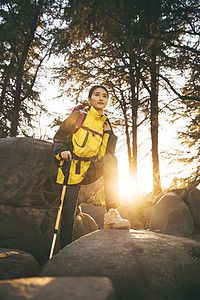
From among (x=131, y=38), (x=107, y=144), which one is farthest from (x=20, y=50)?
(x=107, y=144)

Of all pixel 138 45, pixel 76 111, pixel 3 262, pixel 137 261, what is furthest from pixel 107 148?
pixel 138 45

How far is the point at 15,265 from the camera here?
2416mm

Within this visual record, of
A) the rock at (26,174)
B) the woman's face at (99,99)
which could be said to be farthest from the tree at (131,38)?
the rock at (26,174)

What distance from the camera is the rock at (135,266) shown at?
1648 millimetres

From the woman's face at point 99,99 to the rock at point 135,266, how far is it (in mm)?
1869

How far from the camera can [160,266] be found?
5.93 ft

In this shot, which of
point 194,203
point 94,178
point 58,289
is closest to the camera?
point 58,289

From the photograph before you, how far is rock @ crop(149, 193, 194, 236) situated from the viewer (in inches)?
182

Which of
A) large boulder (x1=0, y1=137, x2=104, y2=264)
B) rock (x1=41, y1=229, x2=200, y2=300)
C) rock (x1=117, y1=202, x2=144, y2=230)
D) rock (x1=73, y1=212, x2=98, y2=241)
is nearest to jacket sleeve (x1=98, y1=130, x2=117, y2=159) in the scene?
large boulder (x1=0, y1=137, x2=104, y2=264)

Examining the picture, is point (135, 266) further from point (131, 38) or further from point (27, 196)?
point (131, 38)

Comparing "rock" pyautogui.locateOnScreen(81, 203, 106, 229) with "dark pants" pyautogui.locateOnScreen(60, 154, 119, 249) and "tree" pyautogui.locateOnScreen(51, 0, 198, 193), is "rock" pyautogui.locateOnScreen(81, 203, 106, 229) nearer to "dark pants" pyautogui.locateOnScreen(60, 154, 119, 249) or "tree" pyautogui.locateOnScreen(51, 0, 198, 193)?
"tree" pyautogui.locateOnScreen(51, 0, 198, 193)

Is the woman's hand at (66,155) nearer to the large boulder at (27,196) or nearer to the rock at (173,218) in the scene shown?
the large boulder at (27,196)

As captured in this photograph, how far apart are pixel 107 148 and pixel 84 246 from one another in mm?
1448

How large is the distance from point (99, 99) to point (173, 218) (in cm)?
310
